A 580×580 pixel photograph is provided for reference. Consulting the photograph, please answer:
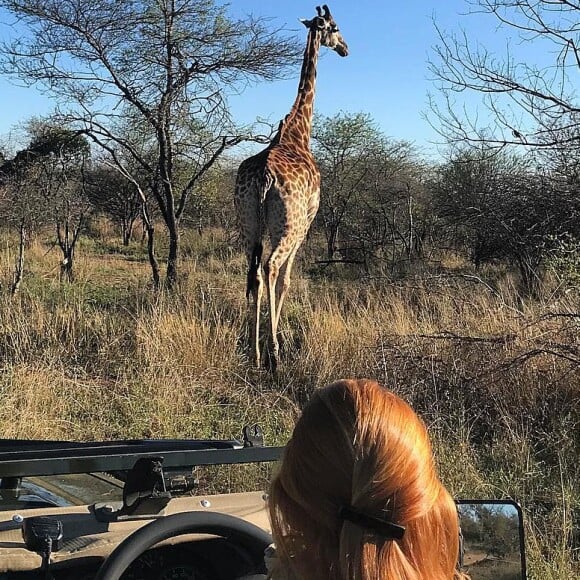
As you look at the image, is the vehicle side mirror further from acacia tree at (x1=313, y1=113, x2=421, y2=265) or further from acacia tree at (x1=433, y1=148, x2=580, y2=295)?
acacia tree at (x1=313, y1=113, x2=421, y2=265)

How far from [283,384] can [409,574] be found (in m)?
4.98

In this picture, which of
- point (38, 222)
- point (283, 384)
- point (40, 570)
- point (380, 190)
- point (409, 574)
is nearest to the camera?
point (409, 574)

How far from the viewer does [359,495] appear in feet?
3.83

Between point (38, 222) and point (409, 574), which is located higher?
point (38, 222)

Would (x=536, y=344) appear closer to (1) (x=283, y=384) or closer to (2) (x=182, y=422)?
(1) (x=283, y=384)

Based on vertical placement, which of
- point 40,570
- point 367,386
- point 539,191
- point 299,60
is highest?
point 299,60

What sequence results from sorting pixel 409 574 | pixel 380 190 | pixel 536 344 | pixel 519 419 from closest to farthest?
1. pixel 409 574
2. pixel 519 419
3. pixel 536 344
4. pixel 380 190

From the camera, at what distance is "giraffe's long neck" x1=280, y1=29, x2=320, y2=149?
7914mm

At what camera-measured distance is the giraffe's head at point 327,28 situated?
831 cm

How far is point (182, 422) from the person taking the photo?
204 inches

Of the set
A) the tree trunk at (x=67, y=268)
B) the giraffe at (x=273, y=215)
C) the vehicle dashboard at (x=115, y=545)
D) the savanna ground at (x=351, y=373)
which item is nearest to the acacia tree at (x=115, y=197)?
the tree trunk at (x=67, y=268)

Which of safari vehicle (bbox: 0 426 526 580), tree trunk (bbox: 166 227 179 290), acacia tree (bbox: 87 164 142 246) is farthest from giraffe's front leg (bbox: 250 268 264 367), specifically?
acacia tree (bbox: 87 164 142 246)

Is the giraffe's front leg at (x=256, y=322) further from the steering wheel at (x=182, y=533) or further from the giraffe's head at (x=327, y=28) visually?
the steering wheel at (x=182, y=533)

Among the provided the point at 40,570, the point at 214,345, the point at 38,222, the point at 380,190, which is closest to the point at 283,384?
the point at 214,345
